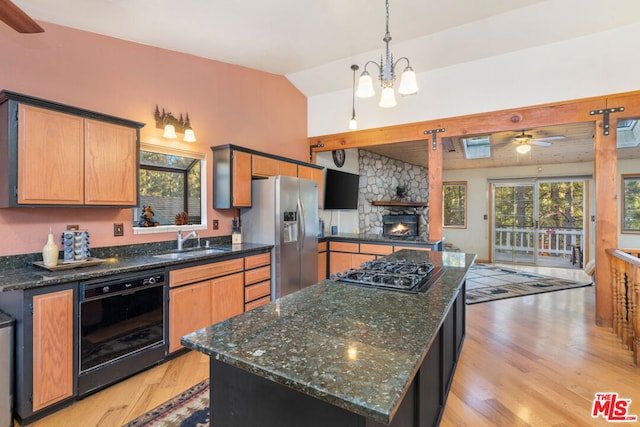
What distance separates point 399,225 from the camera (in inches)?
281

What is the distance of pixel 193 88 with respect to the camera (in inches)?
138

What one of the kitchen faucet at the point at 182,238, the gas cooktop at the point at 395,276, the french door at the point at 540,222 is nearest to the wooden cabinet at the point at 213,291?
the kitchen faucet at the point at 182,238

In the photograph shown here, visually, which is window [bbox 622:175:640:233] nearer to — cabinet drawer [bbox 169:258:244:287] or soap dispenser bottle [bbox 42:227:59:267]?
cabinet drawer [bbox 169:258:244:287]

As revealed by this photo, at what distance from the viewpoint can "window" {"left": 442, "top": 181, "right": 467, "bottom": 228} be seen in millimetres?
8094

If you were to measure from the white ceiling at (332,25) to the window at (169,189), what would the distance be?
1.13m

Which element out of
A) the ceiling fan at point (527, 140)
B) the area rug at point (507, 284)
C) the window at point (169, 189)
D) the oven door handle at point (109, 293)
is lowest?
the area rug at point (507, 284)

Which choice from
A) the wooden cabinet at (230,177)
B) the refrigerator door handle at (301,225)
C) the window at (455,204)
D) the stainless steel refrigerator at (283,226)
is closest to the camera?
the wooden cabinet at (230,177)

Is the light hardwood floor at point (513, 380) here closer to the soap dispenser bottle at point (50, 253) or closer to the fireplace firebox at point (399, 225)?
the soap dispenser bottle at point (50, 253)

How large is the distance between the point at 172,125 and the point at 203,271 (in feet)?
5.12

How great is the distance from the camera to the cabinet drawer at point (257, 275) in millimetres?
3371

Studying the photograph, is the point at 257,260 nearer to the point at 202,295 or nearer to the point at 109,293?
the point at 202,295

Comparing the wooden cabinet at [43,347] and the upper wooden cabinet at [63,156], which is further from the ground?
the upper wooden cabinet at [63,156]

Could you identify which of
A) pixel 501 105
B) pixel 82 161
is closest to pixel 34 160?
pixel 82 161

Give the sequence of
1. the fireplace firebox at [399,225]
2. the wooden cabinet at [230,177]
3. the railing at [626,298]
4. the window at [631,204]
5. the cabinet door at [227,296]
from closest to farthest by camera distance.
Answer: the railing at [626,298] → the cabinet door at [227,296] → the wooden cabinet at [230,177] → the window at [631,204] → the fireplace firebox at [399,225]
